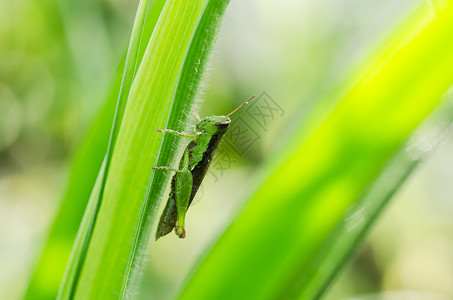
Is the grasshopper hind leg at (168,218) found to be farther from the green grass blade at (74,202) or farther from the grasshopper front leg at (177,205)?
the green grass blade at (74,202)

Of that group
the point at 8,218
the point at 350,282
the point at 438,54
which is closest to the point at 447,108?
the point at 438,54

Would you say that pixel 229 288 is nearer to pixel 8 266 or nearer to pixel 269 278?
pixel 269 278

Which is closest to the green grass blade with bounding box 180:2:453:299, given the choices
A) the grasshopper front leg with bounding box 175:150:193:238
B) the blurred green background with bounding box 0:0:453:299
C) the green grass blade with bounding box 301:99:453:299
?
the green grass blade with bounding box 301:99:453:299

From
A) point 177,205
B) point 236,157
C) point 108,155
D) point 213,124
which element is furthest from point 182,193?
point 236,157

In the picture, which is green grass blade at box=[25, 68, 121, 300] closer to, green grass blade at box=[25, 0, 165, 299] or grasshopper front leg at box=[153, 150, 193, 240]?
green grass blade at box=[25, 0, 165, 299]

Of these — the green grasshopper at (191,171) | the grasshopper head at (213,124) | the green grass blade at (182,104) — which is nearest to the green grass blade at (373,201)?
the green grass blade at (182,104)

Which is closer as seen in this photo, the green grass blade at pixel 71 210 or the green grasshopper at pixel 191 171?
the green grass blade at pixel 71 210

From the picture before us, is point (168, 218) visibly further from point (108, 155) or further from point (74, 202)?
point (108, 155)

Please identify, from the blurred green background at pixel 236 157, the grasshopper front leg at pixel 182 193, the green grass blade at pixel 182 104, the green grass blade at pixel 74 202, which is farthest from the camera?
the blurred green background at pixel 236 157
